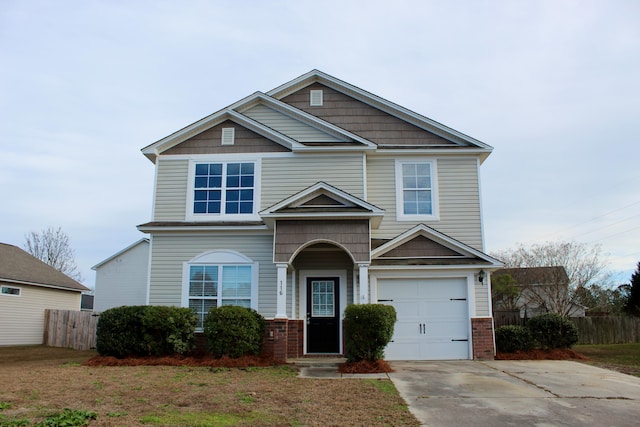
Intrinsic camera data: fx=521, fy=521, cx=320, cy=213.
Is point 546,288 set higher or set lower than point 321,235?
lower

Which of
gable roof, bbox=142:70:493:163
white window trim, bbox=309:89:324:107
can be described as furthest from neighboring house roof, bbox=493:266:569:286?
white window trim, bbox=309:89:324:107

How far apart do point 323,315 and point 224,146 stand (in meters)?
5.80

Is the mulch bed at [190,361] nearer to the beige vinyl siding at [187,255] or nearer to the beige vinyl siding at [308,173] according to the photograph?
the beige vinyl siding at [187,255]

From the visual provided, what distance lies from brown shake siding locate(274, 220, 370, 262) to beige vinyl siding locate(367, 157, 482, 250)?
7.42 ft

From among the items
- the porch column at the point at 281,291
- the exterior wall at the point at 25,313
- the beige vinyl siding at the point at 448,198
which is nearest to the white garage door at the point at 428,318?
the beige vinyl siding at the point at 448,198

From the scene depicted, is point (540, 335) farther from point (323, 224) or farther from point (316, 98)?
point (316, 98)

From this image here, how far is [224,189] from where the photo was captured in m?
15.4

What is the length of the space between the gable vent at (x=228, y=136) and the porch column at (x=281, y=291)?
178 inches

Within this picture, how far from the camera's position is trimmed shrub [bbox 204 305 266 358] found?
1270 centimetres

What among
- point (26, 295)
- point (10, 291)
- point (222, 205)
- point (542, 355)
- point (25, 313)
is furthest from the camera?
point (26, 295)

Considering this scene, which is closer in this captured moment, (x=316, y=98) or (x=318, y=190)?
(x=318, y=190)

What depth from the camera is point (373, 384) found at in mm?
9688

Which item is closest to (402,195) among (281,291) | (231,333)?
(281,291)

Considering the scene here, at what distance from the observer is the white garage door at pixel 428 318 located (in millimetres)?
14211
